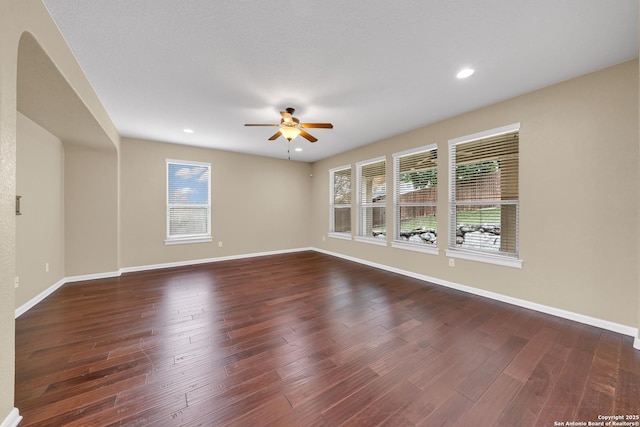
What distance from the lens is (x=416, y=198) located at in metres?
4.18

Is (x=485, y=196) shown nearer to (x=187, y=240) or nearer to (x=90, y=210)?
(x=187, y=240)

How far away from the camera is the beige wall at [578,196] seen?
2.21 m

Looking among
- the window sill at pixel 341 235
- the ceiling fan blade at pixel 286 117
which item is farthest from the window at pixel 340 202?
the ceiling fan blade at pixel 286 117

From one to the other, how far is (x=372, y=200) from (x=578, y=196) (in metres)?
3.14

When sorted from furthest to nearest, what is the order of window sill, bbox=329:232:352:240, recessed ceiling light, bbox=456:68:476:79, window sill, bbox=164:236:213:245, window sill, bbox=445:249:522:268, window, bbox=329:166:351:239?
1. window, bbox=329:166:351:239
2. window sill, bbox=329:232:352:240
3. window sill, bbox=164:236:213:245
4. window sill, bbox=445:249:522:268
5. recessed ceiling light, bbox=456:68:476:79

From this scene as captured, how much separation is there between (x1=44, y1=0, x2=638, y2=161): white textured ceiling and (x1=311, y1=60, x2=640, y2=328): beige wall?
0.81ft

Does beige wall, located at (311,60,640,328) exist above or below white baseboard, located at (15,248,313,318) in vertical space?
above

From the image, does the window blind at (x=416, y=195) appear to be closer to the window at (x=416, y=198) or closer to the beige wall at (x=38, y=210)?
the window at (x=416, y=198)

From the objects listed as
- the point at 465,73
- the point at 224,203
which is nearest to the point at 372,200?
the point at 465,73

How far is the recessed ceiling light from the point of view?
2322 mm

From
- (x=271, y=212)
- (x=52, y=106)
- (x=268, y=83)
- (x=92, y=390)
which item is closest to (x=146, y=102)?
(x=52, y=106)

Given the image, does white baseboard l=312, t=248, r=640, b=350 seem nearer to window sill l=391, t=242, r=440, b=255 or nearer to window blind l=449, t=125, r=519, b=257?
window sill l=391, t=242, r=440, b=255

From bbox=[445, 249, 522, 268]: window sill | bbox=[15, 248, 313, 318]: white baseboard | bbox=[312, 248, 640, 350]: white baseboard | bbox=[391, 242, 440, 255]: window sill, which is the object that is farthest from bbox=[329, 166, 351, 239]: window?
bbox=[445, 249, 522, 268]: window sill

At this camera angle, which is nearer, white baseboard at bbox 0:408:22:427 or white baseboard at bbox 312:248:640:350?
white baseboard at bbox 0:408:22:427
